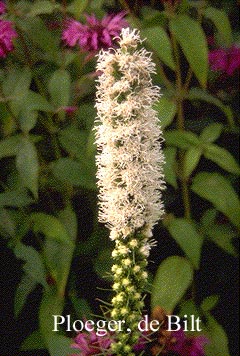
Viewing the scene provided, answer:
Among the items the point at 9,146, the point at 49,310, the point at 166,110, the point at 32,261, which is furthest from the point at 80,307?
the point at 166,110

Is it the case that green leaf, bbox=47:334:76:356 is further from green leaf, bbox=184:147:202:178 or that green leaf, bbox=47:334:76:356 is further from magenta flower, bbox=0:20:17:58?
magenta flower, bbox=0:20:17:58

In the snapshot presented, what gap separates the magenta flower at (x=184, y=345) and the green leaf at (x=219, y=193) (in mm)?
384

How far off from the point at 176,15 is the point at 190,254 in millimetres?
648

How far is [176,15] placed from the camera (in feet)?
6.70

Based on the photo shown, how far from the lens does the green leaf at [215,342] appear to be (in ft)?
6.85

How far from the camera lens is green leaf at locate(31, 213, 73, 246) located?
1926mm

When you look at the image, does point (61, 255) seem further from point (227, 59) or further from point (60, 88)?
point (227, 59)

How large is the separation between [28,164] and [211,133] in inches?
21.3

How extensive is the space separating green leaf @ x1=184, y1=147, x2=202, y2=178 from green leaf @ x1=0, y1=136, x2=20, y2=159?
453mm

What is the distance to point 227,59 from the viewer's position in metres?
2.21

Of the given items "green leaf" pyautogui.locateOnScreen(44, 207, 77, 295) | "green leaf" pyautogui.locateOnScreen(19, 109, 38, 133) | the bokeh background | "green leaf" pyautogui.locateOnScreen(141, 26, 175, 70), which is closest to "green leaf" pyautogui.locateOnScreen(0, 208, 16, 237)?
→ the bokeh background

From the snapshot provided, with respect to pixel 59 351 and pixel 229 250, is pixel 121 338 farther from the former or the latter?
pixel 229 250

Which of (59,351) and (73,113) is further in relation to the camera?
(73,113)

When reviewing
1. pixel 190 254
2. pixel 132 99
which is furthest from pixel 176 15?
pixel 132 99
